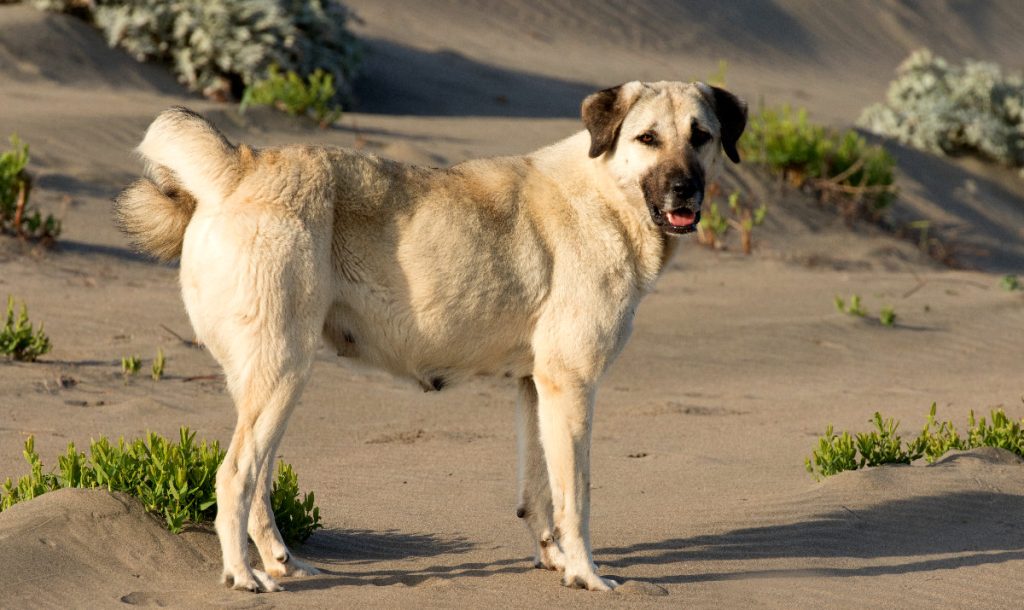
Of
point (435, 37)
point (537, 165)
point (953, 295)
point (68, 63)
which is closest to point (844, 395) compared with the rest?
point (953, 295)

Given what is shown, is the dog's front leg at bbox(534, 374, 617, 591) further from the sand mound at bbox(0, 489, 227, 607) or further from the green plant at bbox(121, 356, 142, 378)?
the green plant at bbox(121, 356, 142, 378)

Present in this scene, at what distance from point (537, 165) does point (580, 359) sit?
1.03 metres

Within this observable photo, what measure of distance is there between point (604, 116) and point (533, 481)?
1.70 m

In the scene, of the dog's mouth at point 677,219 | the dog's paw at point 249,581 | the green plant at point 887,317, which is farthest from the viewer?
the green plant at point 887,317

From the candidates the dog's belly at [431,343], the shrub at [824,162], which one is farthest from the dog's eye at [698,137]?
the shrub at [824,162]

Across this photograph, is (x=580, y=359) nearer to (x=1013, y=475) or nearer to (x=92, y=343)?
(x=1013, y=475)

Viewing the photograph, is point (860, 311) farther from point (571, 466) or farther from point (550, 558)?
point (571, 466)

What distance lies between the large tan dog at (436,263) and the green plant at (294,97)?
9.61 metres

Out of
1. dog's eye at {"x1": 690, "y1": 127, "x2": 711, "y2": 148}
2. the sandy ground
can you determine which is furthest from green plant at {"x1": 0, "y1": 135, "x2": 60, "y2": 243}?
dog's eye at {"x1": 690, "y1": 127, "x2": 711, "y2": 148}

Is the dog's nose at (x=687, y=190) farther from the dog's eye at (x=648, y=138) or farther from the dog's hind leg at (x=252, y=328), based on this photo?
the dog's hind leg at (x=252, y=328)

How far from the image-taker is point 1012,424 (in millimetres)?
8227

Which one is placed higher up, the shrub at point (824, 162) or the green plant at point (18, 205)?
the shrub at point (824, 162)

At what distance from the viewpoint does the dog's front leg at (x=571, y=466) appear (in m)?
5.52

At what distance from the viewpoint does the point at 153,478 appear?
18.8 ft
